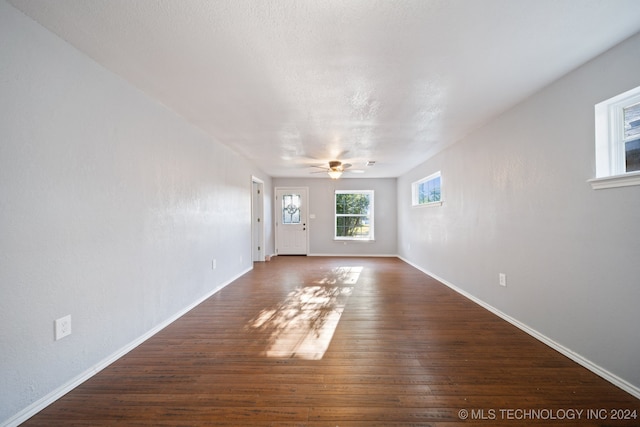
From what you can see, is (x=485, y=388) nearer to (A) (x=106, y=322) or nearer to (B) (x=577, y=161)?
(B) (x=577, y=161)

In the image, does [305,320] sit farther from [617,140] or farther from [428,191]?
[428,191]

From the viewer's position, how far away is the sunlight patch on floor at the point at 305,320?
219cm

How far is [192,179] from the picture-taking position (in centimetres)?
313

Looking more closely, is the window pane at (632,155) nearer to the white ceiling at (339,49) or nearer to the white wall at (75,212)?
the white ceiling at (339,49)

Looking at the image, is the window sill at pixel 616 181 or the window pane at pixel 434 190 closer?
the window sill at pixel 616 181

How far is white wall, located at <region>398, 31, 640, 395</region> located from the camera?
165 centimetres

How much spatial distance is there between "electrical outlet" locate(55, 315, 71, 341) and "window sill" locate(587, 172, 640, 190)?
143 inches

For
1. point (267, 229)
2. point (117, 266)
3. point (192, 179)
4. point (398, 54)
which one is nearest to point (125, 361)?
point (117, 266)

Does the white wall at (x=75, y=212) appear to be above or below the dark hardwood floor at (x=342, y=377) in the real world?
above

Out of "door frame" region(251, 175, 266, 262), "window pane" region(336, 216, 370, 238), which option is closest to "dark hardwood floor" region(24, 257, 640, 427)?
"door frame" region(251, 175, 266, 262)

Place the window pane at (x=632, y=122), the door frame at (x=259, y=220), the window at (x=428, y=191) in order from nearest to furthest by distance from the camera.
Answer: the window pane at (x=632, y=122)
the window at (x=428, y=191)
the door frame at (x=259, y=220)

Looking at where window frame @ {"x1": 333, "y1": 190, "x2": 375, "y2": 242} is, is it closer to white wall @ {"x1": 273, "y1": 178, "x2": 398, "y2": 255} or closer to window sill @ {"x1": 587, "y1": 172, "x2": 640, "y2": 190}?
white wall @ {"x1": 273, "y1": 178, "x2": 398, "y2": 255}

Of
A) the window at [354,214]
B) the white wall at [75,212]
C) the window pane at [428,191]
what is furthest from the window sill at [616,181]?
the window at [354,214]

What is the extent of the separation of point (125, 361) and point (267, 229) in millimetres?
4831
